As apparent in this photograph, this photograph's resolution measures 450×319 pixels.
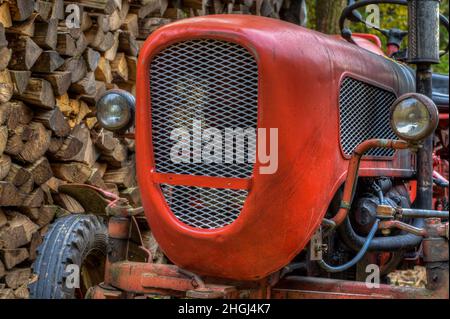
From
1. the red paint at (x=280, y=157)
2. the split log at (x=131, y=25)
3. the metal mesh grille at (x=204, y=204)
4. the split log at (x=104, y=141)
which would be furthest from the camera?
the split log at (x=131, y=25)

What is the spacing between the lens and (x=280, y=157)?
250 centimetres

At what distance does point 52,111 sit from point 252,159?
4.94ft

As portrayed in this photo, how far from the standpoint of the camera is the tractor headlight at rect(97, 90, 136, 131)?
2.95m

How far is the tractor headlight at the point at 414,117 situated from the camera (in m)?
2.55

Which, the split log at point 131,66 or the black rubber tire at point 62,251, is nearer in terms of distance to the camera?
the black rubber tire at point 62,251

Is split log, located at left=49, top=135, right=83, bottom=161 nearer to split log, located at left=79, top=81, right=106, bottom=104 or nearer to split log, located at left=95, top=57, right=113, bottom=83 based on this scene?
split log, located at left=79, top=81, right=106, bottom=104

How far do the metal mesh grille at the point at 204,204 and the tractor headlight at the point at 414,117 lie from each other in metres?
0.58

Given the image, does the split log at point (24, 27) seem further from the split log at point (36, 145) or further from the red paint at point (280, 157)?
the red paint at point (280, 157)

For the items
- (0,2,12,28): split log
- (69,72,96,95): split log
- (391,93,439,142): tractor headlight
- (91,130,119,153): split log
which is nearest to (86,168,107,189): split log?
(91,130,119,153): split log

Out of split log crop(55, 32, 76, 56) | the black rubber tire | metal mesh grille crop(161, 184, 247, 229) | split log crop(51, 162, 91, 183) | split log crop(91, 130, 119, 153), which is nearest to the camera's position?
metal mesh grille crop(161, 184, 247, 229)

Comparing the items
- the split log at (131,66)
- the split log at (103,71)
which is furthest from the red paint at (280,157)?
the split log at (131,66)

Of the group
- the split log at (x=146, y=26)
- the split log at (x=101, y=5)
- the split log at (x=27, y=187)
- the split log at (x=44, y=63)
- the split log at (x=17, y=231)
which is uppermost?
the split log at (x=101, y=5)

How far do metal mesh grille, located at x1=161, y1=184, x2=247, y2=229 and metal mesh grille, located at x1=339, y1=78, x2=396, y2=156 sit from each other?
1.70 ft
